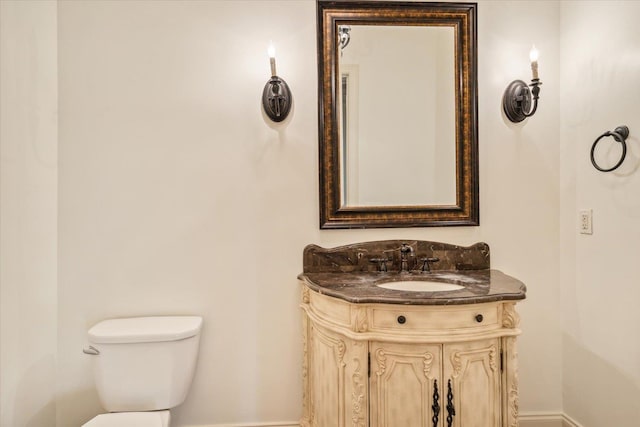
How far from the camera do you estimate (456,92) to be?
6.23 feet

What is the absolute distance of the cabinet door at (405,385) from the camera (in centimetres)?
137

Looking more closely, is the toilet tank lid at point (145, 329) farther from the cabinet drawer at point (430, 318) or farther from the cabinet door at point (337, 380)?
the cabinet drawer at point (430, 318)

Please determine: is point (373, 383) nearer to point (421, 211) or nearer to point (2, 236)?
point (421, 211)

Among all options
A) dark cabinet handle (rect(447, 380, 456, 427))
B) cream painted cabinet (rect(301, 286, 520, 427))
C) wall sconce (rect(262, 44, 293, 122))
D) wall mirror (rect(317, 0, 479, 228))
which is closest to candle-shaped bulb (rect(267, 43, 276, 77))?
wall sconce (rect(262, 44, 293, 122))

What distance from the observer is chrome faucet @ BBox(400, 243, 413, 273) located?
5.91 ft

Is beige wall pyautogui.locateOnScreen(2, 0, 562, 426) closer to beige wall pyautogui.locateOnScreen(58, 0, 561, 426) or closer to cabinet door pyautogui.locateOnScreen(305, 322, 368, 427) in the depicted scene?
beige wall pyautogui.locateOnScreen(58, 0, 561, 426)

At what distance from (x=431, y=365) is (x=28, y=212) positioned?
1.80 meters

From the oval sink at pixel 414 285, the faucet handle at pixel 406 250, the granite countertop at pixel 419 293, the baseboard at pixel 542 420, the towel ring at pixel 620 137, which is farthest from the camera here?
the baseboard at pixel 542 420

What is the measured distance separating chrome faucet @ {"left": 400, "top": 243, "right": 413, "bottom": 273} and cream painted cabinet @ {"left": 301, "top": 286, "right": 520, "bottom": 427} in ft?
1.57

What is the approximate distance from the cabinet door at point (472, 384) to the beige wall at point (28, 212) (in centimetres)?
174

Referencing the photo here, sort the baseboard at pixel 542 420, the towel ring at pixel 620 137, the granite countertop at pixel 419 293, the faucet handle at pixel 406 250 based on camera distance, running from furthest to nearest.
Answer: the baseboard at pixel 542 420, the faucet handle at pixel 406 250, the towel ring at pixel 620 137, the granite countertop at pixel 419 293

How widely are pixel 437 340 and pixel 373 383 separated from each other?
285 mm

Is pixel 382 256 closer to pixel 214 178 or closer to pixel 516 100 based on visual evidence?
pixel 214 178

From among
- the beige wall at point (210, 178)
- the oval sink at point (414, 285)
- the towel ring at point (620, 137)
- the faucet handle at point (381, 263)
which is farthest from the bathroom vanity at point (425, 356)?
the towel ring at point (620, 137)
